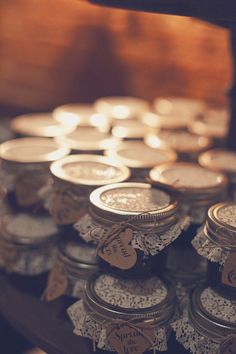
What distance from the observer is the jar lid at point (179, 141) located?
2.09m

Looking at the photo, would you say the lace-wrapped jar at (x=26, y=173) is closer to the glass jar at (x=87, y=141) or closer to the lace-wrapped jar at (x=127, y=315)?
the glass jar at (x=87, y=141)

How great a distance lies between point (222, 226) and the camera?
1354 mm

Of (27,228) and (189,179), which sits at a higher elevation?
(189,179)

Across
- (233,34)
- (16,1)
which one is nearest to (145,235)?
(233,34)

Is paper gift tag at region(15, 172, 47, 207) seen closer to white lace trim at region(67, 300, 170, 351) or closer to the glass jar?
the glass jar

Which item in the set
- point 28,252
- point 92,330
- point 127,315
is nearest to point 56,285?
point 28,252

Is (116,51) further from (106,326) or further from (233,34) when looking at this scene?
(106,326)

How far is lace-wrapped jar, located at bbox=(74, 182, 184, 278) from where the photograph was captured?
1.38 m

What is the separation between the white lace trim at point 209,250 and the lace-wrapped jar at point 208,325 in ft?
0.48

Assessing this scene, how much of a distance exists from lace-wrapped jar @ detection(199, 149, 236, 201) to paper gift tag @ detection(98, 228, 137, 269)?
0.57 meters

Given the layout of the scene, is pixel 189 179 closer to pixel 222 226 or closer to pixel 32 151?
pixel 222 226

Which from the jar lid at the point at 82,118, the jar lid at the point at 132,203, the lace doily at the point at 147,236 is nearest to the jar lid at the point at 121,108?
the jar lid at the point at 82,118

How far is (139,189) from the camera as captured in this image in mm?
1599

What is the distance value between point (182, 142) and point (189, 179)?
494mm
